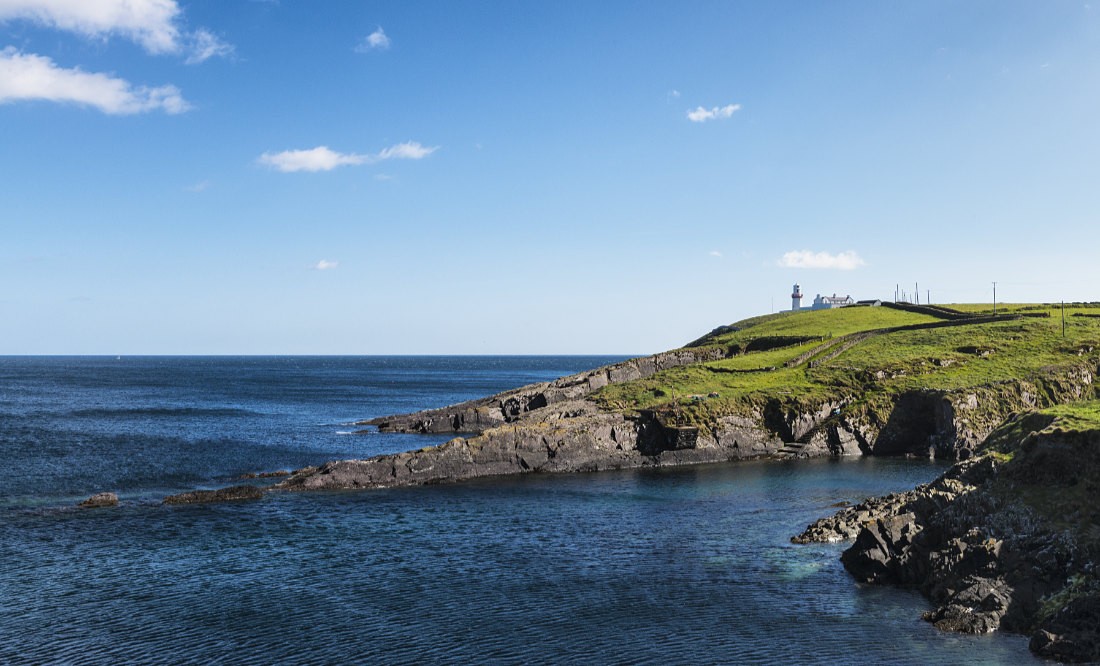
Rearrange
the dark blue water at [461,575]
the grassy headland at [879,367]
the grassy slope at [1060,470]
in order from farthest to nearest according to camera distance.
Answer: the grassy headland at [879,367], the grassy slope at [1060,470], the dark blue water at [461,575]

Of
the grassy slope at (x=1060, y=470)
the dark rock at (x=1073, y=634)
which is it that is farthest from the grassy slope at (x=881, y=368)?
the dark rock at (x=1073, y=634)

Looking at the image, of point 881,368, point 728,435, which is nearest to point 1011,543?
point 728,435

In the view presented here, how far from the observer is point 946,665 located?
87.6 ft

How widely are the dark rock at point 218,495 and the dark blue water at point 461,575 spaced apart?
187cm

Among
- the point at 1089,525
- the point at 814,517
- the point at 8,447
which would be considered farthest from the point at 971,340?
the point at 8,447

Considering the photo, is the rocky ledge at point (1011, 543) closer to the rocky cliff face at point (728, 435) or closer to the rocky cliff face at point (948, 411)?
the rocky cliff face at point (728, 435)

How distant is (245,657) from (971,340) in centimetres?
9747

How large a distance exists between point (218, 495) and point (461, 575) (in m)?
29.6

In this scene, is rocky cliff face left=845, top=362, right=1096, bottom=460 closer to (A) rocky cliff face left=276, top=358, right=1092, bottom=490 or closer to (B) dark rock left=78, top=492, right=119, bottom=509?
(A) rocky cliff face left=276, top=358, right=1092, bottom=490

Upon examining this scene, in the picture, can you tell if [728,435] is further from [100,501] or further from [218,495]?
[100,501]

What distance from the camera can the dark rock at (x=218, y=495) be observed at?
5697 centimetres

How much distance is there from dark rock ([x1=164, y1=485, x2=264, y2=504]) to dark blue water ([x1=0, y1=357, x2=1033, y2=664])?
1871 mm

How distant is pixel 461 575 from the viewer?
38.2m

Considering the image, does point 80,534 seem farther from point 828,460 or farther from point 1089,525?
point 828,460
